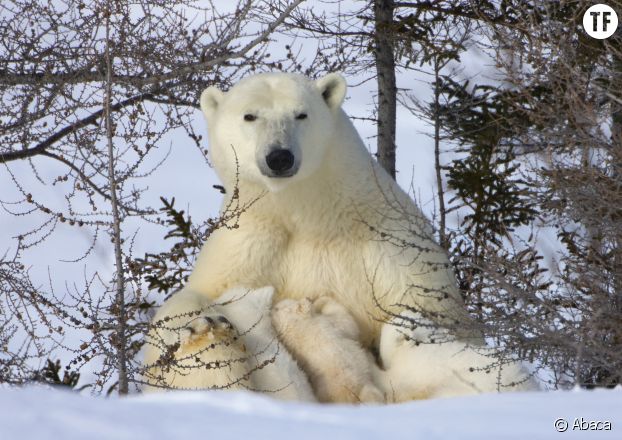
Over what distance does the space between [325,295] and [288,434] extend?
3408 millimetres

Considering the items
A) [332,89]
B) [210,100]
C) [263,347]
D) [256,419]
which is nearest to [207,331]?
[263,347]

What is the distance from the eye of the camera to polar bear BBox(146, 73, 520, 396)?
226 inches

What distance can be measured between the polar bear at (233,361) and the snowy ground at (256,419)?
2498 mm

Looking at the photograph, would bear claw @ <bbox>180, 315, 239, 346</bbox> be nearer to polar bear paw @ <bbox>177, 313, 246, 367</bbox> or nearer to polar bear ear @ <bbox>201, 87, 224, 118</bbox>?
polar bear paw @ <bbox>177, 313, 246, 367</bbox>

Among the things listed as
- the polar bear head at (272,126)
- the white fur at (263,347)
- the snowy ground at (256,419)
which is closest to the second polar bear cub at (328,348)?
the white fur at (263,347)

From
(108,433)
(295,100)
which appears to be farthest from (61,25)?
(108,433)

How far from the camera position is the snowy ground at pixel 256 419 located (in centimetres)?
236

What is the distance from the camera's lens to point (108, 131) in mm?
5961

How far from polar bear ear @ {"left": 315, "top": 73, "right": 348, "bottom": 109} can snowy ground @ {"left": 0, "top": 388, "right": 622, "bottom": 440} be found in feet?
10.7

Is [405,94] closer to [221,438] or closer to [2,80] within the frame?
[2,80]

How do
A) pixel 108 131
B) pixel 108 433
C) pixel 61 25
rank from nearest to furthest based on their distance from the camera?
pixel 108 433 < pixel 108 131 < pixel 61 25

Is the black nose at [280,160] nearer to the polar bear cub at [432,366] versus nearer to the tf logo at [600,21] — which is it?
the polar bear cub at [432,366]

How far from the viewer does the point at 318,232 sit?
19.2ft

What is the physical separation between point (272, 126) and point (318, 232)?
2.11ft
